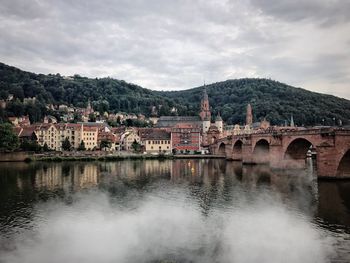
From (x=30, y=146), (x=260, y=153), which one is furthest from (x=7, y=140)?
(x=260, y=153)

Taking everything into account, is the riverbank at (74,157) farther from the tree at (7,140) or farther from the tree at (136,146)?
the tree at (136,146)

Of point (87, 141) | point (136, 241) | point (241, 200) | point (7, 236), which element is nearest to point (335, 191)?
point (241, 200)

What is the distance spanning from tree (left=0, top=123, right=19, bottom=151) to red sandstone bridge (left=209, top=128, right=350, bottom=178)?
58.4m

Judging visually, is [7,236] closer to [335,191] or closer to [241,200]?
[241,200]

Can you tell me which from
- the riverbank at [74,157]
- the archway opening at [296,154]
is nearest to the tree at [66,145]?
the riverbank at [74,157]

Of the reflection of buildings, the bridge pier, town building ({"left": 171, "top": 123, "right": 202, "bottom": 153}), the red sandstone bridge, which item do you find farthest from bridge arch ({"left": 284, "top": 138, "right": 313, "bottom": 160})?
town building ({"left": 171, "top": 123, "right": 202, "bottom": 153})

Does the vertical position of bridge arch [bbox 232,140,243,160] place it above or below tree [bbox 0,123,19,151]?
below

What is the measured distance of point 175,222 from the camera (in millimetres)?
30312

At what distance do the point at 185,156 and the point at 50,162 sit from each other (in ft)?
132

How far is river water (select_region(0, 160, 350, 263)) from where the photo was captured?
22.9m

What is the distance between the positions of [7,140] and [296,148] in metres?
70.4

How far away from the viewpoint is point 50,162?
309 feet

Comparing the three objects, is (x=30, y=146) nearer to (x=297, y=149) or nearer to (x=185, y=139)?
(x=185, y=139)

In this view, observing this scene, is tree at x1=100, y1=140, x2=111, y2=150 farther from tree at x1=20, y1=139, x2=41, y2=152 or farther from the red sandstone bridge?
the red sandstone bridge
